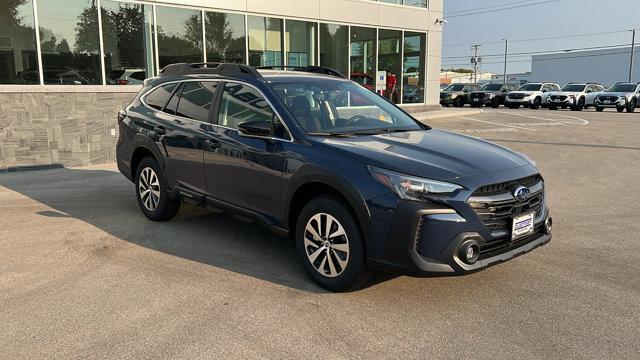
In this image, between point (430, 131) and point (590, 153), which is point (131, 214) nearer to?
point (430, 131)

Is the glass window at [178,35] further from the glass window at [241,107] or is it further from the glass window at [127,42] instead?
the glass window at [241,107]

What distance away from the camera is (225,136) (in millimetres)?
5012

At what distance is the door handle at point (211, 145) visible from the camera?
510cm

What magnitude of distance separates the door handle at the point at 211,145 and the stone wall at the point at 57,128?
6591 millimetres

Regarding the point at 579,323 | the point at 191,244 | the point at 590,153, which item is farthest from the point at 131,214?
Result: the point at 590,153

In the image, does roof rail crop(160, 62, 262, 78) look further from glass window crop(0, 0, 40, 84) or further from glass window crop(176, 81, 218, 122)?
glass window crop(0, 0, 40, 84)

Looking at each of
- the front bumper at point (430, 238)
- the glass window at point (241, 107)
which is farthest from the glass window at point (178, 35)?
the front bumper at point (430, 238)

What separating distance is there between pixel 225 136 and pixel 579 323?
3291mm

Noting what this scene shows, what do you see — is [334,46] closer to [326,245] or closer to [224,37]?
[224,37]

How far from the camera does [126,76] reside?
13.6 m

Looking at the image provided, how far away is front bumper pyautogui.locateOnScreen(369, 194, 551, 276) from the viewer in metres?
3.59

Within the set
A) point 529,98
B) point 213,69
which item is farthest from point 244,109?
point 529,98

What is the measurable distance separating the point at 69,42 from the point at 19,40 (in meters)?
1.05

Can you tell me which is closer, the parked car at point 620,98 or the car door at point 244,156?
the car door at point 244,156
